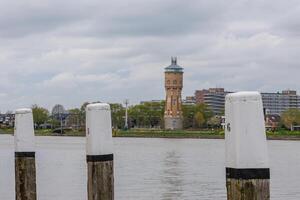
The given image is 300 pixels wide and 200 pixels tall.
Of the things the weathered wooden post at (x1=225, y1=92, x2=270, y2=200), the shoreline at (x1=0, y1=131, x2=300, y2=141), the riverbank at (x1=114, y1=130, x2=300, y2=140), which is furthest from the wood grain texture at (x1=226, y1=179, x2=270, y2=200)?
the riverbank at (x1=114, y1=130, x2=300, y2=140)

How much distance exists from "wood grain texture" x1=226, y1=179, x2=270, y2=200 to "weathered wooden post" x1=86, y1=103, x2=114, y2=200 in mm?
2578

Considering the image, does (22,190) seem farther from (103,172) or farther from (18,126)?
(103,172)

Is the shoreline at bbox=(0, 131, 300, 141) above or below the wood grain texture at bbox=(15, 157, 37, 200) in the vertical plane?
below

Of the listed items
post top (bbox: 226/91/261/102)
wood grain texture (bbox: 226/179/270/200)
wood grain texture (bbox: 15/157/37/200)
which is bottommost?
wood grain texture (bbox: 15/157/37/200)

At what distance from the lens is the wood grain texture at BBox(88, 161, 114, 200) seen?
25.6 ft

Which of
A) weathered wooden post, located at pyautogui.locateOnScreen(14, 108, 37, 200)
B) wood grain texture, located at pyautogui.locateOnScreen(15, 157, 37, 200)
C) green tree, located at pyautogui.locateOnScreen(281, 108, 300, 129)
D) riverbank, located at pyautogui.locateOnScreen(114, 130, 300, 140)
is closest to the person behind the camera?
weathered wooden post, located at pyautogui.locateOnScreen(14, 108, 37, 200)

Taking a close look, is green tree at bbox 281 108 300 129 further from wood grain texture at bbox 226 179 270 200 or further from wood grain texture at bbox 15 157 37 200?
wood grain texture at bbox 226 179 270 200

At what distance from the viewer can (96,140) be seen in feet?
25.5

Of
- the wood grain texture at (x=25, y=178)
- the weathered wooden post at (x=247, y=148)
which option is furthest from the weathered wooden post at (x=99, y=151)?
the wood grain texture at (x=25, y=178)

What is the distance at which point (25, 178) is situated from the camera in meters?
11.0

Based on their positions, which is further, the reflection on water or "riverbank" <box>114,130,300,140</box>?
"riverbank" <box>114,130,300,140</box>

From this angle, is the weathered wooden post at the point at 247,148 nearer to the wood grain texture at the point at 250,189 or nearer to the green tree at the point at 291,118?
the wood grain texture at the point at 250,189

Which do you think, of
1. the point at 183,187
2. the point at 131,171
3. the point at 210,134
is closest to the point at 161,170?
the point at 131,171

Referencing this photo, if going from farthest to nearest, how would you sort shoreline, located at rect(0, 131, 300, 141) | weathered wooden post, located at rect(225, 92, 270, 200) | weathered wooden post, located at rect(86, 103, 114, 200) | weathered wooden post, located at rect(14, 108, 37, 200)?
shoreline, located at rect(0, 131, 300, 141), weathered wooden post, located at rect(14, 108, 37, 200), weathered wooden post, located at rect(86, 103, 114, 200), weathered wooden post, located at rect(225, 92, 270, 200)
